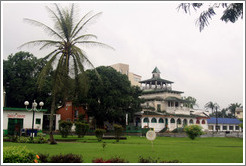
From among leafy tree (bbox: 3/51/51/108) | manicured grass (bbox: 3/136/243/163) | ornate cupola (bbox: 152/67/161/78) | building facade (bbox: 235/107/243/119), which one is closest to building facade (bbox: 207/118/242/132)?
ornate cupola (bbox: 152/67/161/78)

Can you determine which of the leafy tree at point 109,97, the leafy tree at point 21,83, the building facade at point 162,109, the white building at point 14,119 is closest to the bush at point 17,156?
the white building at point 14,119

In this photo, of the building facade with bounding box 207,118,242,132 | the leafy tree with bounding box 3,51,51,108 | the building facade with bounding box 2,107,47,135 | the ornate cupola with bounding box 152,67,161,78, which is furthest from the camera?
the building facade with bounding box 207,118,242,132

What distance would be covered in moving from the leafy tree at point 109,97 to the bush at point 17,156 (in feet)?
104

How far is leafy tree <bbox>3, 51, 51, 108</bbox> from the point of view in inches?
1879

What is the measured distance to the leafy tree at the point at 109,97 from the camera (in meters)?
42.1

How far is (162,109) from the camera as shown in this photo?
183 ft

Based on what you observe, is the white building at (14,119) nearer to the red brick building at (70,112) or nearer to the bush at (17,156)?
the red brick building at (70,112)

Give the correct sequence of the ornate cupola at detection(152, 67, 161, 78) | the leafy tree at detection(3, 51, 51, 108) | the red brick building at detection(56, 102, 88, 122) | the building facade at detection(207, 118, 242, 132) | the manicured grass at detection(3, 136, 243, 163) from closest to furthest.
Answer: the manicured grass at detection(3, 136, 243, 163) → the leafy tree at detection(3, 51, 51, 108) → the red brick building at detection(56, 102, 88, 122) → the ornate cupola at detection(152, 67, 161, 78) → the building facade at detection(207, 118, 242, 132)

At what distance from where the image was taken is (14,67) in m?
49.1

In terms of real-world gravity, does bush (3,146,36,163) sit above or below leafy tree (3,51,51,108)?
below

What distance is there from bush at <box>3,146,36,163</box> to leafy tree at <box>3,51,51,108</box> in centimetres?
3878

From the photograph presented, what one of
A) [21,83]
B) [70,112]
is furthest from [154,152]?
[21,83]

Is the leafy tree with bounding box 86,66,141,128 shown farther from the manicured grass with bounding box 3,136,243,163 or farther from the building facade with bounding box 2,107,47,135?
the manicured grass with bounding box 3,136,243,163

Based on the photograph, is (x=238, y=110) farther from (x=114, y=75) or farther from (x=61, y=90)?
(x=61, y=90)
